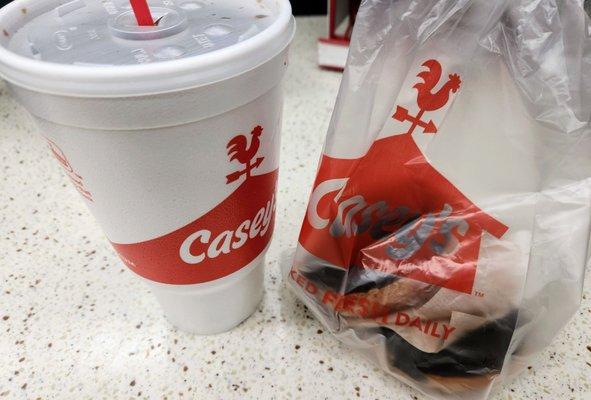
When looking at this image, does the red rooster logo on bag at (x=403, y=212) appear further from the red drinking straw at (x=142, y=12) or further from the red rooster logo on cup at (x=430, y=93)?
the red drinking straw at (x=142, y=12)

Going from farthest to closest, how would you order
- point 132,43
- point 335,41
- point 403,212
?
point 335,41
point 403,212
point 132,43

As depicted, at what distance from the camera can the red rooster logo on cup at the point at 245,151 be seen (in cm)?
32

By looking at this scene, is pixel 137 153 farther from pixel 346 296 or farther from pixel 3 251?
pixel 3 251

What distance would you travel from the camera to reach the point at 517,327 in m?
0.36

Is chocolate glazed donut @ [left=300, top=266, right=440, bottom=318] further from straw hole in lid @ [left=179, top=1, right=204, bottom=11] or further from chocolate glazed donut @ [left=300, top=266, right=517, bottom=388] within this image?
straw hole in lid @ [left=179, top=1, right=204, bottom=11]

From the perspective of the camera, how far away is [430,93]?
1.22 feet

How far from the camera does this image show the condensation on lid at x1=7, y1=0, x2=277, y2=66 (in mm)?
297

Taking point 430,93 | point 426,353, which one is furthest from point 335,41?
point 426,353

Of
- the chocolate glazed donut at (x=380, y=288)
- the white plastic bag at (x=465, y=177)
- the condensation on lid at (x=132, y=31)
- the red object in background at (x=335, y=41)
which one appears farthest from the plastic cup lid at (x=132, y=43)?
the red object in background at (x=335, y=41)

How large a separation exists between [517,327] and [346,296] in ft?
0.52

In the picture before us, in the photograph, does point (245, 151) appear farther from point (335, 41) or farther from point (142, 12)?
point (335, 41)

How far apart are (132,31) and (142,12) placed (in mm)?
20

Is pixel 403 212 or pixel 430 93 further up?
pixel 430 93

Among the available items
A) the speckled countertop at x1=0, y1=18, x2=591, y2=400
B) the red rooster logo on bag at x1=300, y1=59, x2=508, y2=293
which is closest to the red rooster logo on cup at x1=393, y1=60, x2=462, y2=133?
the red rooster logo on bag at x1=300, y1=59, x2=508, y2=293
